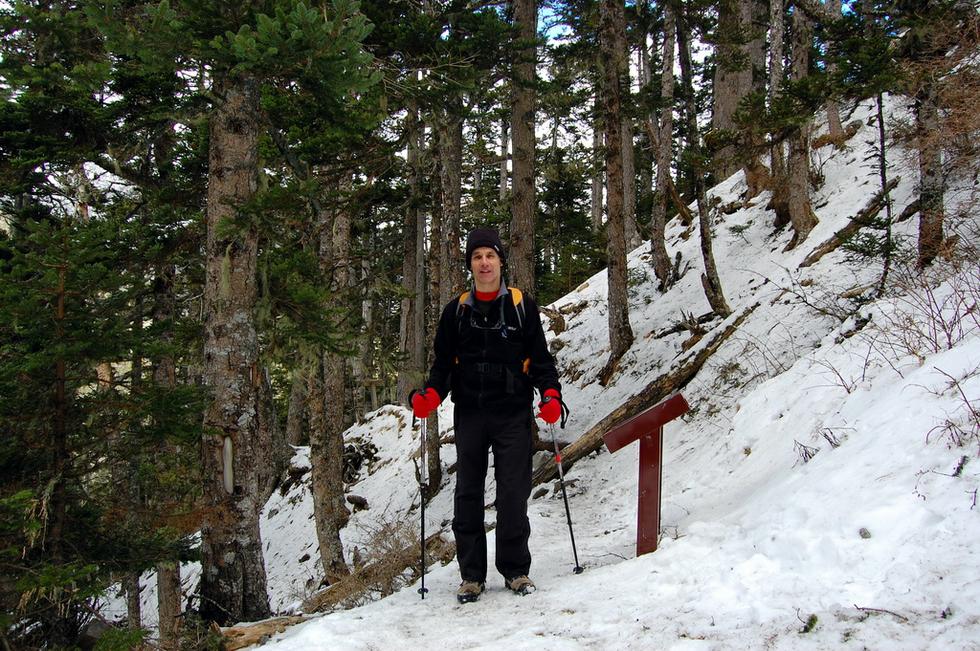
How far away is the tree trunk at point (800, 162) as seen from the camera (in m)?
9.55

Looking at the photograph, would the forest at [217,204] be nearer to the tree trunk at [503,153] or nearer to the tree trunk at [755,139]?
the tree trunk at [755,139]

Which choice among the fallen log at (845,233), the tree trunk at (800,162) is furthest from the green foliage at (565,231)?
the fallen log at (845,233)

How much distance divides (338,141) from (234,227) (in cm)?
418

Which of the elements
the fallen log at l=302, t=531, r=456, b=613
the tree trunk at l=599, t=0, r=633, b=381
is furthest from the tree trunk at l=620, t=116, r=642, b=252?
the fallen log at l=302, t=531, r=456, b=613

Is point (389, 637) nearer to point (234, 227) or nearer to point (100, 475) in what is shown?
point (234, 227)

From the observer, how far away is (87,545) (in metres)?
4.95

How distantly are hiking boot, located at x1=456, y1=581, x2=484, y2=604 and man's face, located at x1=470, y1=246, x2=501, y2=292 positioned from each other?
2146 millimetres

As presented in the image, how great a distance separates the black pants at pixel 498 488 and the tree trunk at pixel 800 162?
26.2ft

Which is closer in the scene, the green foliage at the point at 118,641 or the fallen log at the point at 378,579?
the green foliage at the point at 118,641

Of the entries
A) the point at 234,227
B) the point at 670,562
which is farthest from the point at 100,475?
the point at 670,562

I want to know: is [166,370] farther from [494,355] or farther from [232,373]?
[494,355]

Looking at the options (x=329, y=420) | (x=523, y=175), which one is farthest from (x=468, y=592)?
(x=523, y=175)

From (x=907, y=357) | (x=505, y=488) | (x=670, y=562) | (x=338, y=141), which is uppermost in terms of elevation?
(x=338, y=141)

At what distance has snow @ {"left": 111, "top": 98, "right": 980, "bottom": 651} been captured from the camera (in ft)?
8.87
